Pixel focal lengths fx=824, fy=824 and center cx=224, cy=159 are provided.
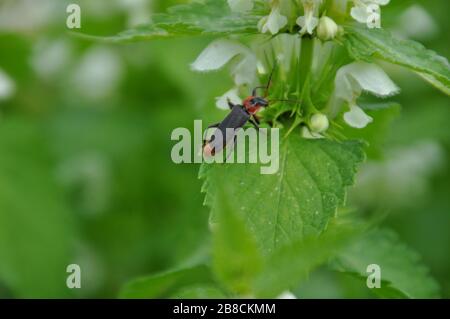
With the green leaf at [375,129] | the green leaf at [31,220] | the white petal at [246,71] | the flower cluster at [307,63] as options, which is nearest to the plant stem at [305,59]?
the flower cluster at [307,63]

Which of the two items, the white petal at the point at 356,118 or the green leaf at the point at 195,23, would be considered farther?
the white petal at the point at 356,118

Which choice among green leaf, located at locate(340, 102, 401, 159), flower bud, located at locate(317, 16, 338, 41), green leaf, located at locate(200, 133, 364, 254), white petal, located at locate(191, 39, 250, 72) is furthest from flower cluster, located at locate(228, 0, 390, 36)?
green leaf, located at locate(340, 102, 401, 159)

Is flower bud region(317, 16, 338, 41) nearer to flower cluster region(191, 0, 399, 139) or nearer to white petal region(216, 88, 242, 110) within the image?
flower cluster region(191, 0, 399, 139)

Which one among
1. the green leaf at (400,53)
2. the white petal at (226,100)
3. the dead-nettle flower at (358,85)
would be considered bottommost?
the white petal at (226,100)

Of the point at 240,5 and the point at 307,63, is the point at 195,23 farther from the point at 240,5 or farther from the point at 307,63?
the point at 307,63

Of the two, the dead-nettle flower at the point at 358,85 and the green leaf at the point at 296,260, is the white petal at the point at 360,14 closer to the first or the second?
the dead-nettle flower at the point at 358,85
